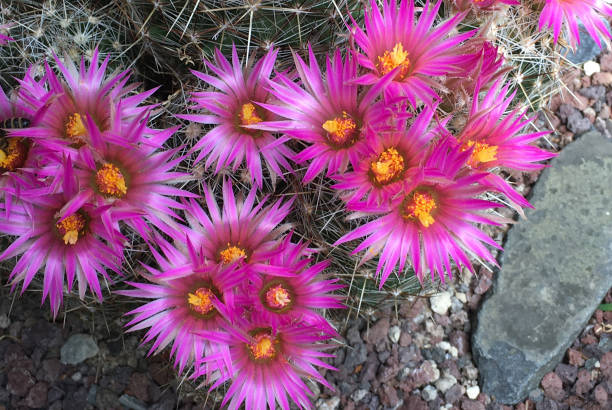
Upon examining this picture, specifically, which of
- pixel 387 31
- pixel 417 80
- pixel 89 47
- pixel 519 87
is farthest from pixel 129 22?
pixel 519 87

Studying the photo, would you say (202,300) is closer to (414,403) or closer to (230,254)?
(230,254)

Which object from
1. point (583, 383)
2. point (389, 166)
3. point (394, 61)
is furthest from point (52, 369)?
point (583, 383)

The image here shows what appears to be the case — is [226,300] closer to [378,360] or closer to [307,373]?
[307,373]

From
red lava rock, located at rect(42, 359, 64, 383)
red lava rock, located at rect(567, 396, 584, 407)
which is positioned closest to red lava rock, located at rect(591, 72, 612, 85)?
red lava rock, located at rect(567, 396, 584, 407)

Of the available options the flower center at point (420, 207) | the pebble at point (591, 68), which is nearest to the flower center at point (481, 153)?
the flower center at point (420, 207)

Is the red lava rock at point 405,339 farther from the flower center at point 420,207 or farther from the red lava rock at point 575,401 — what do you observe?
the flower center at point 420,207

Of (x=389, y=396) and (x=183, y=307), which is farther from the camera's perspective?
(x=389, y=396)

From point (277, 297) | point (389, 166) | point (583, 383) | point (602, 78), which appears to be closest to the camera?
point (389, 166)
